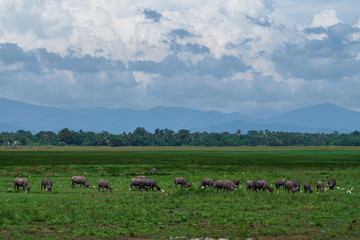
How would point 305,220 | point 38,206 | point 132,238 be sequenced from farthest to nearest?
1. point 38,206
2. point 305,220
3. point 132,238

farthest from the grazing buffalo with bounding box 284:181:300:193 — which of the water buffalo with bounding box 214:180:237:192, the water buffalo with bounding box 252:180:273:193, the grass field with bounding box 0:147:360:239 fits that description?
the water buffalo with bounding box 214:180:237:192

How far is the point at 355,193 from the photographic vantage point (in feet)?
137

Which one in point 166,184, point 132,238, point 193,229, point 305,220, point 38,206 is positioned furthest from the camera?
point 166,184

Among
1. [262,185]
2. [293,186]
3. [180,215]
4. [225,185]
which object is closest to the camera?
[180,215]

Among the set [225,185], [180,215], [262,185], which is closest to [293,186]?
[262,185]

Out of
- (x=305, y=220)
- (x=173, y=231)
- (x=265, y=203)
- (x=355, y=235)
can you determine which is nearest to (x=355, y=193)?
(x=265, y=203)

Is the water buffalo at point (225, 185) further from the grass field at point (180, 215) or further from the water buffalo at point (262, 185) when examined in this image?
the water buffalo at point (262, 185)

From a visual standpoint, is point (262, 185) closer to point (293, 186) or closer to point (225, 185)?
point (293, 186)

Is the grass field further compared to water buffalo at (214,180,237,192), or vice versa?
water buffalo at (214,180,237,192)

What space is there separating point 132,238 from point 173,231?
2.33 metres

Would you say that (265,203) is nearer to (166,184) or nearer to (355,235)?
(355,235)

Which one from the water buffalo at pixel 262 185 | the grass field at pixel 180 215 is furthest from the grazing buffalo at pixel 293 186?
the grass field at pixel 180 215

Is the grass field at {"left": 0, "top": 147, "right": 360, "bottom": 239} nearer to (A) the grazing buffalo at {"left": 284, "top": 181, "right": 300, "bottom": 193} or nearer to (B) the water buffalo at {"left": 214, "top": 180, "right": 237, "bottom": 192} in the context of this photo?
(B) the water buffalo at {"left": 214, "top": 180, "right": 237, "bottom": 192}

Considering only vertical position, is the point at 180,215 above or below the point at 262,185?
below
